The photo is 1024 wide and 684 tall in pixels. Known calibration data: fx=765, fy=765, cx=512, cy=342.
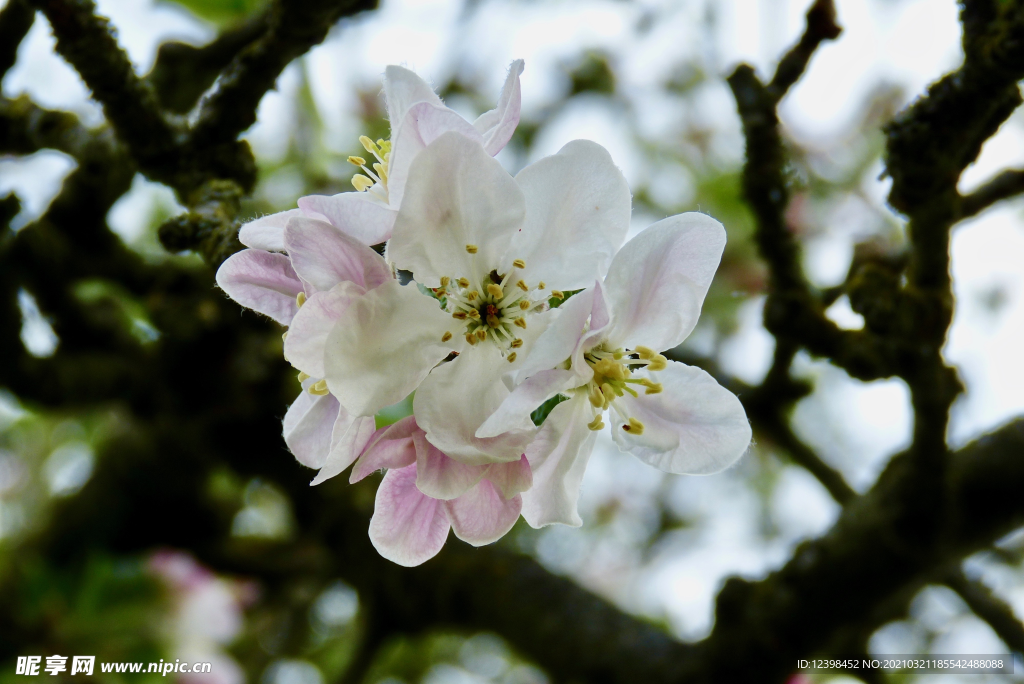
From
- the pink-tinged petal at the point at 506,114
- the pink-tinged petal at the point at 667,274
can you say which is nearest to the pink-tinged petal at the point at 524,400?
the pink-tinged petal at the point at 667,274

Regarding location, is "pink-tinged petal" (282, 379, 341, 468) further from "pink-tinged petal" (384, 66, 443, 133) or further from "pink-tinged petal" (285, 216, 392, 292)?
"pink-tinged petal" (384, 66, 443, 133)

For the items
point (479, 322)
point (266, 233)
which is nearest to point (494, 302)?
point (479, 322)

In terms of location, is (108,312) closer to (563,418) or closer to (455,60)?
(455,60)

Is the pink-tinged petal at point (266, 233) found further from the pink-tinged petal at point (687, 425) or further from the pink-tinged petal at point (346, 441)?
the pink-tinged petal at point (687, 425)

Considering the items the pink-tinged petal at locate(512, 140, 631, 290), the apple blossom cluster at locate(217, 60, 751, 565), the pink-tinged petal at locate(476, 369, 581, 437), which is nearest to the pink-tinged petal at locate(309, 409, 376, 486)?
the apple blossom cluster at locate(217, 60, 751, 565)

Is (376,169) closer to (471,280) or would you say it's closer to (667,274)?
(471,280)

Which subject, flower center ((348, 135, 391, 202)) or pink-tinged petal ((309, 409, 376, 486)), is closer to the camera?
pink-tinged petal ((309, 409, 376, 486))

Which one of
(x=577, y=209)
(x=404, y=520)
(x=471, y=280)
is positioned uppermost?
(x=577, y=209)
